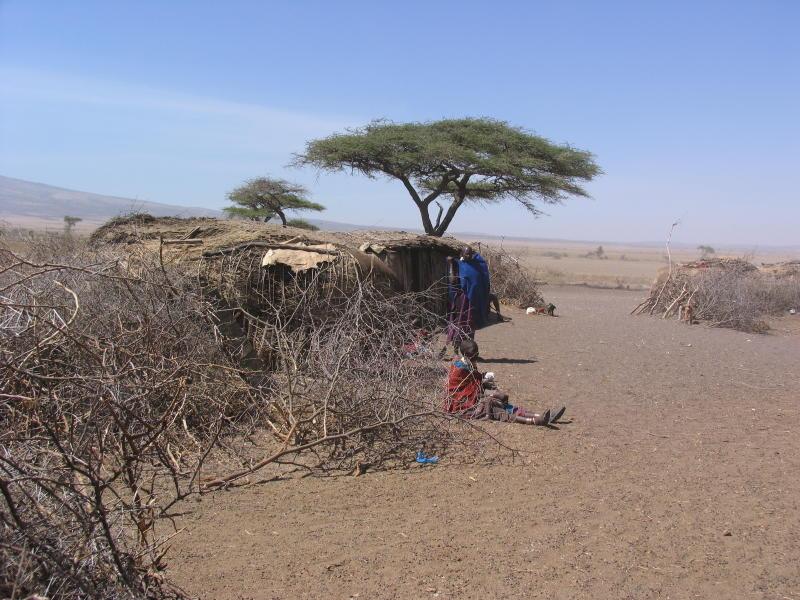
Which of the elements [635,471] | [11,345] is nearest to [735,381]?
[635,471]

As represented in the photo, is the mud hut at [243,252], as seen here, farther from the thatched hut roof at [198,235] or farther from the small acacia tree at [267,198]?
the small acacia tree at [267,198]

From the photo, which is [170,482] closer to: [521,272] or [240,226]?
[240,226]

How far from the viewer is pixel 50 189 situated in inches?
7111

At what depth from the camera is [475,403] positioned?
22.2 ft

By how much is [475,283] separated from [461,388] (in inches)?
109

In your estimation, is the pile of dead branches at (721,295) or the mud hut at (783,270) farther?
the mud hut at (783,270)

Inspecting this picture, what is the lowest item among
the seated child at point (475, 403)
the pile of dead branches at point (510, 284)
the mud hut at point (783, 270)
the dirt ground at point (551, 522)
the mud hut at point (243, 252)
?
the dirt ground at point (551, 522)

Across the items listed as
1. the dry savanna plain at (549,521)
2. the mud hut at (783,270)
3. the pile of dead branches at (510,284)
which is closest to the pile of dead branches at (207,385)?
the dry savanna plain at (549,521)

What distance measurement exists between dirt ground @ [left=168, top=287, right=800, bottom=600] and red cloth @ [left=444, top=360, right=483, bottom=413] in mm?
370

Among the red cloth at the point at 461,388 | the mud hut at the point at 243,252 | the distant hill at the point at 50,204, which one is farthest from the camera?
the distant hill at the point at 50,204

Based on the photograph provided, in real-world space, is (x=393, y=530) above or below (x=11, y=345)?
below

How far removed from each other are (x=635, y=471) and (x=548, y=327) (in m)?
8.86

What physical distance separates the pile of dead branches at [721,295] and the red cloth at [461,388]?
35.9 feet

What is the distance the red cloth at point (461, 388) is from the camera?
262 inches
